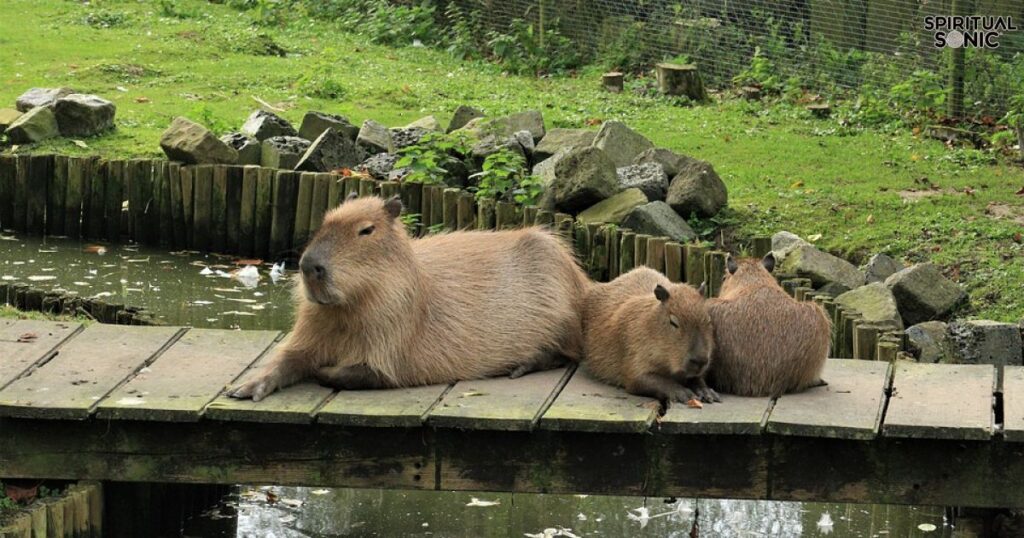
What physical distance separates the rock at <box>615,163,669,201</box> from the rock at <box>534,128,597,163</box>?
29.9 inches

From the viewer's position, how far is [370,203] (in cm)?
629

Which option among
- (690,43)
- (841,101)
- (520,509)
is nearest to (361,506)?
(520,509)

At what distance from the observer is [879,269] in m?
10.2

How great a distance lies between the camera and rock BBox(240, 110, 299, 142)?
1307 cm

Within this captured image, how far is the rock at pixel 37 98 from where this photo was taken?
14227mm

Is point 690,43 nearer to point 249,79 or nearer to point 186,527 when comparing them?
point 249,79

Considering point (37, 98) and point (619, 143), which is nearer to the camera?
point (619, 143)

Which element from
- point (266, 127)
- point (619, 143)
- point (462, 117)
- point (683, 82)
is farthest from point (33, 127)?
point (683, 82)

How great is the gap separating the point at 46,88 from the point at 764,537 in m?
10.3

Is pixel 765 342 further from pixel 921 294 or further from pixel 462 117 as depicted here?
pixel 462 117

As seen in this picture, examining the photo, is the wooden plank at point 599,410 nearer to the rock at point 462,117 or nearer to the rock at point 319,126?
the rock at point 319,126

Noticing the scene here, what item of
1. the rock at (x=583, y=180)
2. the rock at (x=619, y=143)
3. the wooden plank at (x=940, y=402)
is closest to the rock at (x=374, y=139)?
the rock at (x=619, y=143)

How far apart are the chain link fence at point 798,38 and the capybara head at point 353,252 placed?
31.2 feet

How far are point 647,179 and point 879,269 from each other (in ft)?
6.62
